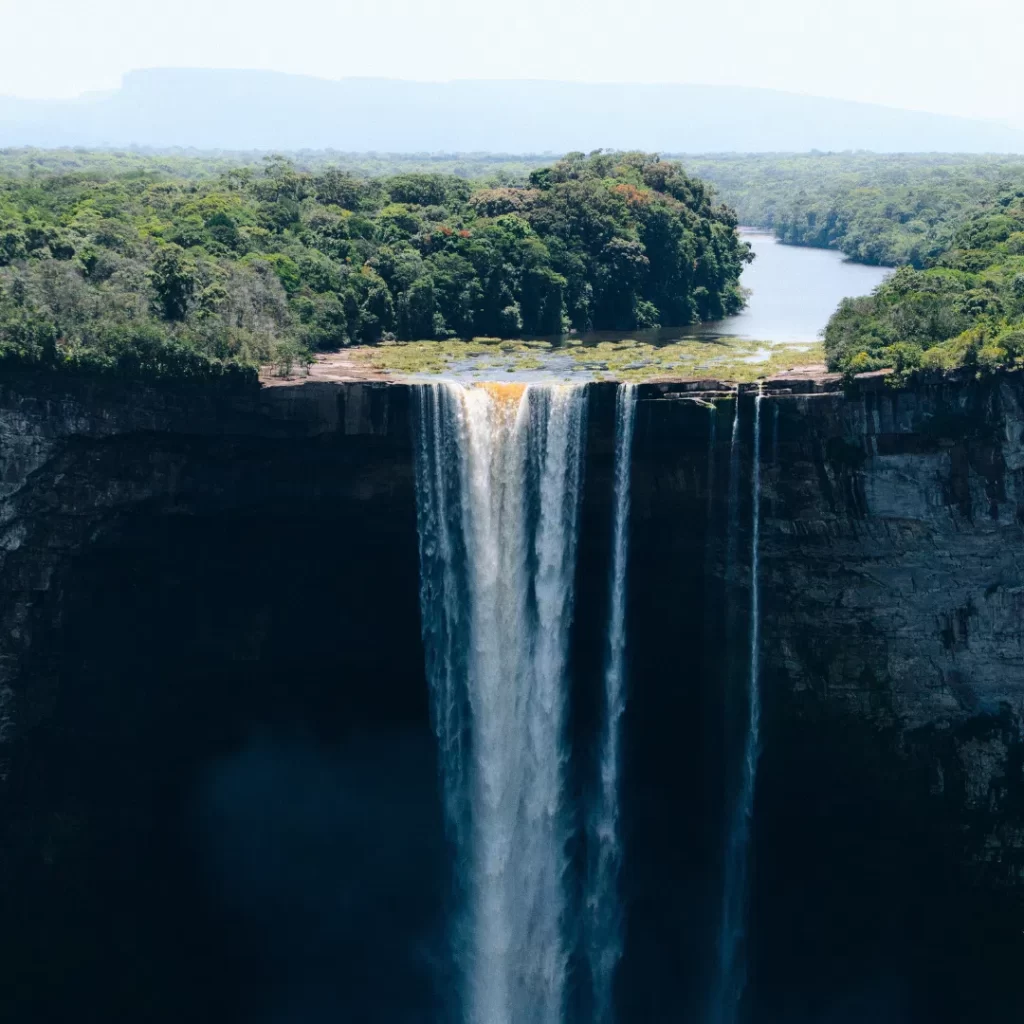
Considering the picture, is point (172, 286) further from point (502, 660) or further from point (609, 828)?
point (609, 828)

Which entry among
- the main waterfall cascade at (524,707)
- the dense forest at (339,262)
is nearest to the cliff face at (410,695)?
the main waterfall cascade at (524,707)

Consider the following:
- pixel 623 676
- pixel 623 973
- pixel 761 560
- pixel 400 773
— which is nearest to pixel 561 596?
pixel 623 676

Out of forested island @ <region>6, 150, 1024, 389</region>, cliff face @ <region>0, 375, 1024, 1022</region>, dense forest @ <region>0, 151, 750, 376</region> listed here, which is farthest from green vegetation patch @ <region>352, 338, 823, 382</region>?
cliff face @ <region>0, 375, 1024, 1022</region>

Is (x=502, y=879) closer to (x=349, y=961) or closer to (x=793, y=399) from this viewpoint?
(x=349, y=961)

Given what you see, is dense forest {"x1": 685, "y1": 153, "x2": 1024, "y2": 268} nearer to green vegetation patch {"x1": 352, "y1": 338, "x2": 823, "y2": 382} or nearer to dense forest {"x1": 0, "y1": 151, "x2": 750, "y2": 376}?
dense forest {"x1": 0, "y1": 151, "x2": 750, "y2": 376}

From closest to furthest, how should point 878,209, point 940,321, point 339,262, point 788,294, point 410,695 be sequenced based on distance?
point 940,321
point 410,695
point 339,262
point 788,294
point 878,209

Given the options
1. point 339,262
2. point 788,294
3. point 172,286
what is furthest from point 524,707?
point 788,294
